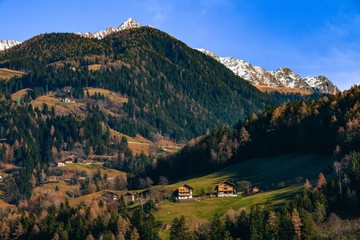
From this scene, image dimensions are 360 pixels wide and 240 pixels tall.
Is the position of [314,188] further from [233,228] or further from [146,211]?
[146,211]

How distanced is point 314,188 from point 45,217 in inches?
3203

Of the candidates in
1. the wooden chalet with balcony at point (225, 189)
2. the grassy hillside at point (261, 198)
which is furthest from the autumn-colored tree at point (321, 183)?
the wooden chalet with balcony at point (225, 189)

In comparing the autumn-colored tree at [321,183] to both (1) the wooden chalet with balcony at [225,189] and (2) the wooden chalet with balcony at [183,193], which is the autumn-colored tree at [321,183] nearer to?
(1) the wooden chalet with balcony at [225,189]

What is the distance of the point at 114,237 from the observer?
521 feet

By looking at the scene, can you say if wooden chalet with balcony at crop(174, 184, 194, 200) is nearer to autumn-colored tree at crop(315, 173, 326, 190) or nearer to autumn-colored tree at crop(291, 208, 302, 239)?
autumn-colored tree at crop(315, 173, 326, 190)

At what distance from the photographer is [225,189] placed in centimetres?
19538

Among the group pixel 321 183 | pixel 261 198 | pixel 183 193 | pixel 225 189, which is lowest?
pixel 261 198

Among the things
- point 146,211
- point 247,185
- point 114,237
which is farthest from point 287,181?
point 114,237

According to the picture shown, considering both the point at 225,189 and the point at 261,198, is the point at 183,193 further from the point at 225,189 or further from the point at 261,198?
the point at 261,198

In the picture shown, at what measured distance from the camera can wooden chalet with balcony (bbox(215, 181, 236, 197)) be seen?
7608 inches

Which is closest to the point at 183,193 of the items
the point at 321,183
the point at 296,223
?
the point at 321,183

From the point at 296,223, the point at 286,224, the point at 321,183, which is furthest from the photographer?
the point at 321,183

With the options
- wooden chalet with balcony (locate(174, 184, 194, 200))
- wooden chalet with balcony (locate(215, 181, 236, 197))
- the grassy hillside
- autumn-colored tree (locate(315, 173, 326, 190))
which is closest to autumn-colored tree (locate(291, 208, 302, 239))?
the grassy hillside

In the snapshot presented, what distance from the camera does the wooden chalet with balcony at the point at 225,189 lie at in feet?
634
